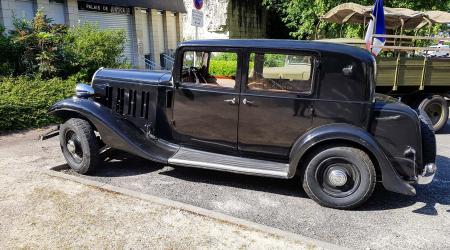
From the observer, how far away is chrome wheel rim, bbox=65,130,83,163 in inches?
207

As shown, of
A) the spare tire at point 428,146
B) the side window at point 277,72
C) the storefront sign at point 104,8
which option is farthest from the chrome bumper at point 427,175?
the storefront sign at point 104,8

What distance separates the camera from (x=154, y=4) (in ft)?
56.4

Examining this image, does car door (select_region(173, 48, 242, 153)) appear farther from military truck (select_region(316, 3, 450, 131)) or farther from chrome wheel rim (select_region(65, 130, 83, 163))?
military truck (select_region(316, 3, 450, 131))

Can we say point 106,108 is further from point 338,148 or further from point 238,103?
point 338,148

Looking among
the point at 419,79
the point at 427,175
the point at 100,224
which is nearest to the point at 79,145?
the point at 100,224

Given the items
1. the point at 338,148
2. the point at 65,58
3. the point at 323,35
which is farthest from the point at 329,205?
the point at 323,35

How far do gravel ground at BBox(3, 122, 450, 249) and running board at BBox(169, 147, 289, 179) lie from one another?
324mm

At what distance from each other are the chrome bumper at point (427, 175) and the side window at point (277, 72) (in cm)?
158

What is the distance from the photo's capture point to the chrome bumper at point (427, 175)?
13.8 feet

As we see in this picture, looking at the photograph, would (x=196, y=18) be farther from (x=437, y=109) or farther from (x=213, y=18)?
(x=213, y=18)

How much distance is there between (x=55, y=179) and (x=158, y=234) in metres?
2.05

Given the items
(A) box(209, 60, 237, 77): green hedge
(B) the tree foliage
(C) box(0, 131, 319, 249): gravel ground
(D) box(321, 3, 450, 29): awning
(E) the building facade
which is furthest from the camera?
(E) the building facade

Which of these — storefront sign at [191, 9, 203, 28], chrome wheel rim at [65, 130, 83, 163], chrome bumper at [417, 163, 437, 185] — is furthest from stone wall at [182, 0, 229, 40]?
chrome bumper at [417, 163, 437, 185]

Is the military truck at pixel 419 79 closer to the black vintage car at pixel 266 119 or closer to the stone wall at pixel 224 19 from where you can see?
the black vintage car at pixel 266 119
